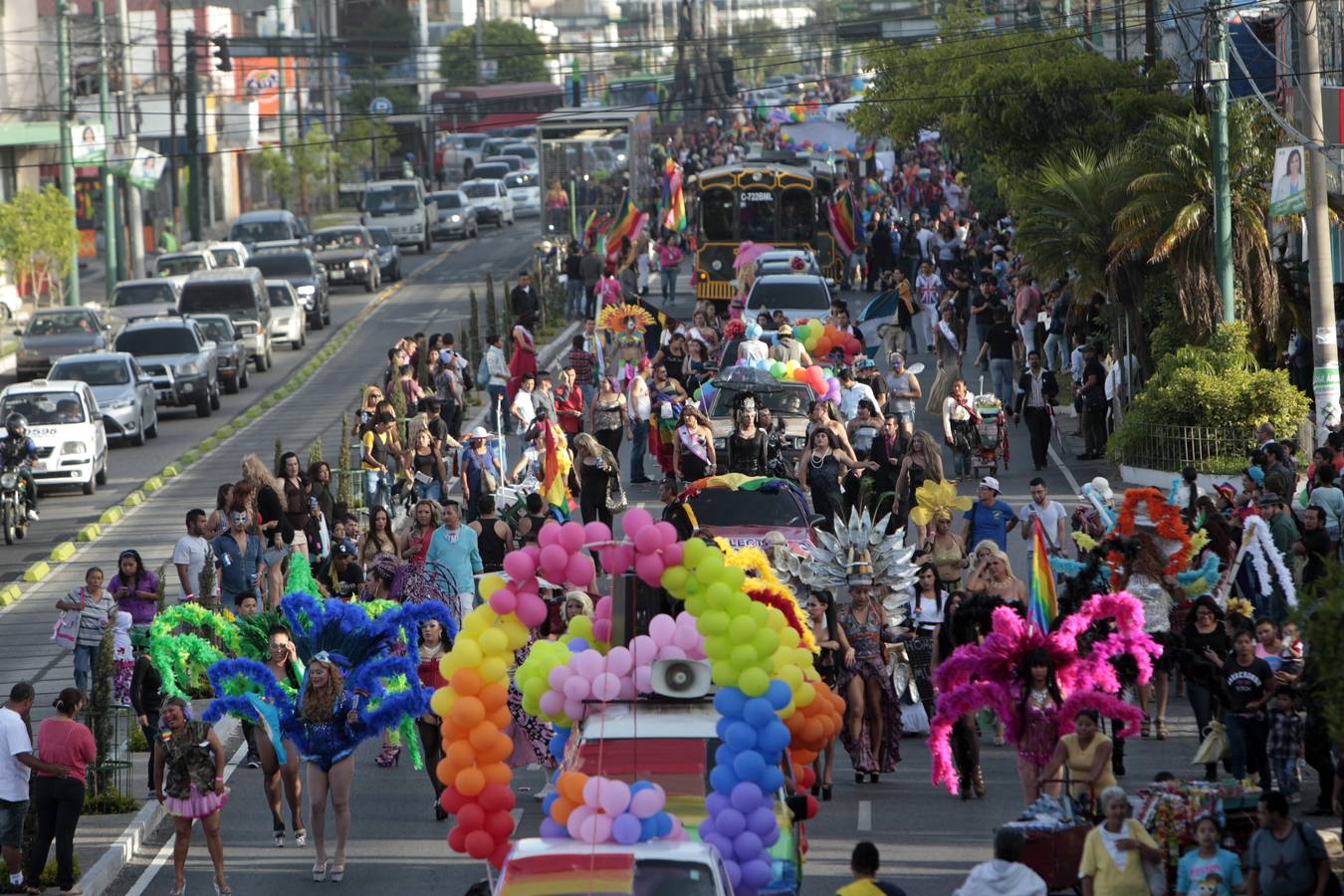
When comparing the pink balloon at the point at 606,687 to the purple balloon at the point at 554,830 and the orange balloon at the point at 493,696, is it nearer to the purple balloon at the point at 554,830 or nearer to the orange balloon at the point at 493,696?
the orange balloon at the point at 493,696

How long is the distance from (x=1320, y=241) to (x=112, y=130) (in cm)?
5698

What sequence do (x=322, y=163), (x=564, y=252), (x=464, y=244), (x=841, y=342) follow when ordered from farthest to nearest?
(x=322, y=163), (x=464, y=244), (x=564, y=252), (x=841, y=342)

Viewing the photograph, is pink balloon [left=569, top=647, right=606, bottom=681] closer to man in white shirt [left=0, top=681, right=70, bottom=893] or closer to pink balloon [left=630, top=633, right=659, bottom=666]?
pink balloon [left=630, top=633, right=659, bottom=666]

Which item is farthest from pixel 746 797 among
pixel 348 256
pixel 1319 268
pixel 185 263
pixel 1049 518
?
pixel 348 256

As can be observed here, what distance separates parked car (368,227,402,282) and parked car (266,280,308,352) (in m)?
11.0

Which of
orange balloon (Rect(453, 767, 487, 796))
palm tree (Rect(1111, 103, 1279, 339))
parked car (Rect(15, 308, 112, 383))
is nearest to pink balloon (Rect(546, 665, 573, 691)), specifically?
orange balloon (Rect(453, 767, 487, 796))

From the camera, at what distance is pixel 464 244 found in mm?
69375

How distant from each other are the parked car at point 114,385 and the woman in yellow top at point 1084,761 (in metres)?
24.7

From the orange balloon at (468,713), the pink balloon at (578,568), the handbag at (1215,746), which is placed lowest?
the handbag at (1215,746)

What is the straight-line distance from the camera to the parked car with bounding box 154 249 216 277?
171 feet

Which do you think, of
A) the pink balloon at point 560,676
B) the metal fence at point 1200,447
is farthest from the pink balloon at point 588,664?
the metal fence at point 1200,447

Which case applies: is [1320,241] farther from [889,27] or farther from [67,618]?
[889,27]

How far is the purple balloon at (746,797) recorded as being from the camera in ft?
39.1

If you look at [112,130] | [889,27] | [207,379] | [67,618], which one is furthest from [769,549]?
[889,27]
